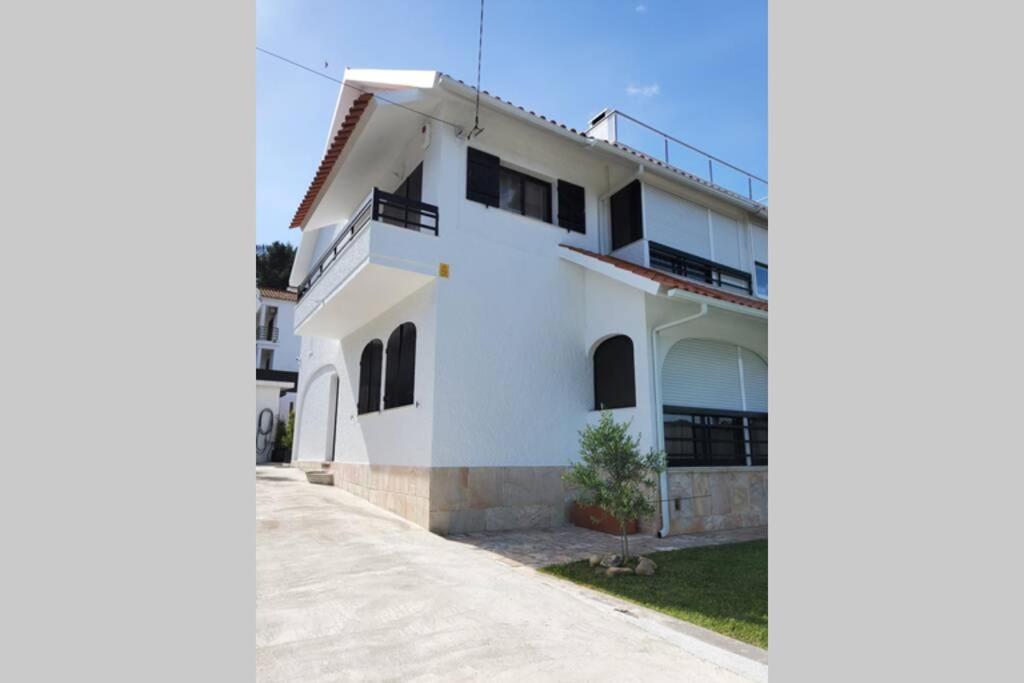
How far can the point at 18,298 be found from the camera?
0.95m

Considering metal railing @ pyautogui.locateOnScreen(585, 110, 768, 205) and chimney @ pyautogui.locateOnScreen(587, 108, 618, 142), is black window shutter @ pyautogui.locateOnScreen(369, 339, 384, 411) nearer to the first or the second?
chimney @ pyautogui.locateOnScreen(587, 108, 618, 142)

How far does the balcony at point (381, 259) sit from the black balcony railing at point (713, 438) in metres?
4.77

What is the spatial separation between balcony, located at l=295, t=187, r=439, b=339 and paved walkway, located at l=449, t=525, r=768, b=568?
4.15 metres

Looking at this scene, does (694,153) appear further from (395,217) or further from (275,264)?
(275,264)

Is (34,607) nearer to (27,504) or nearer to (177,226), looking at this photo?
(27,504)

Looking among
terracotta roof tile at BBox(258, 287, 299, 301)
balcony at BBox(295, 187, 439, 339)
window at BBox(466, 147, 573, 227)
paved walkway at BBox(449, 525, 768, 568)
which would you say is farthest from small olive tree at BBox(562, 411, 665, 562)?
terracotta roof tile at BBox(258, 287, 299, 301)

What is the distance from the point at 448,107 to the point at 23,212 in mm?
9253

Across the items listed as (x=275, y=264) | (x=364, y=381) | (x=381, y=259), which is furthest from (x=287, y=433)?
(x=275, y=264)

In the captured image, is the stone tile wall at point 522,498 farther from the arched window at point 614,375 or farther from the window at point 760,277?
the window at point 760,277

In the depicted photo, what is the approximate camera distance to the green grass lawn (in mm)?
4590

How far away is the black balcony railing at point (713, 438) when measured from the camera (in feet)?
31.0

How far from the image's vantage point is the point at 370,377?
11.8m

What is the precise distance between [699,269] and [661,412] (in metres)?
4.58

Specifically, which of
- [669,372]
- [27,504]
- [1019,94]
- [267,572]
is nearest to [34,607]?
[27,504]
